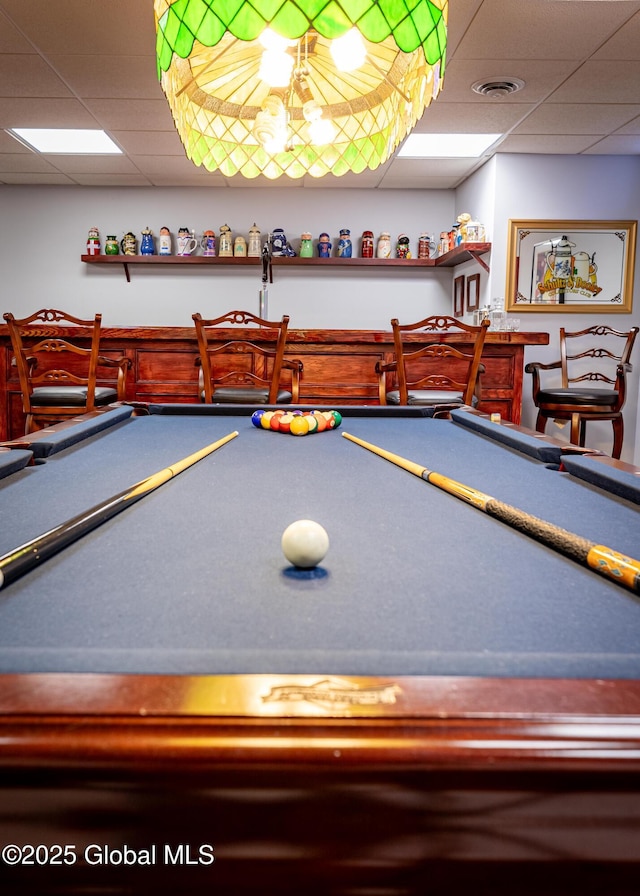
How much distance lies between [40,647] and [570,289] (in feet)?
17.4

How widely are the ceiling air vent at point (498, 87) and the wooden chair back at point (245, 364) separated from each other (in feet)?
6.16

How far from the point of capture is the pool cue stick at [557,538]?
82cm

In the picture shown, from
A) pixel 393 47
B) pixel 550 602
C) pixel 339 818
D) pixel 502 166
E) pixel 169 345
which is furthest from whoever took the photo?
pixel 502 166

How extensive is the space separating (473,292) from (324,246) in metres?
1.47

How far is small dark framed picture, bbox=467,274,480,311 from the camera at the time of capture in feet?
18.1

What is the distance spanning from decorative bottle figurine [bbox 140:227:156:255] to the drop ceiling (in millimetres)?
641

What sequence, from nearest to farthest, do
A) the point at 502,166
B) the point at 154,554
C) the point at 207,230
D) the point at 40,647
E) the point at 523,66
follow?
1. the point at 40,647
2. the point at 154,554
3. the point at 523,66
4. the point at 502,166
5. the point at 207,230

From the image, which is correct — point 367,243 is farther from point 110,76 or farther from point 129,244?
point 110,76

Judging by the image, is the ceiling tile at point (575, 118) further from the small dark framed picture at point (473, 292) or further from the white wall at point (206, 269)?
the white wall at point (206, 269)

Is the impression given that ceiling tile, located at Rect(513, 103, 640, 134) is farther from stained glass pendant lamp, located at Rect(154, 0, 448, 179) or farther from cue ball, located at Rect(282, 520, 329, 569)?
cue ball, located at Rect(282, 520, 329, 569)

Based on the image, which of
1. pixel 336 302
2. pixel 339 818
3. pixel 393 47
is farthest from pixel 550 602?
pixel 336 302

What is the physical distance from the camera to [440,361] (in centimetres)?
401

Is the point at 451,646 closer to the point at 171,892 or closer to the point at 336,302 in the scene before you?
the point at 171,892

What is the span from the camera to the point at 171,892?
0.49m
